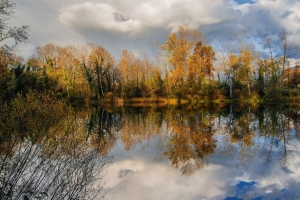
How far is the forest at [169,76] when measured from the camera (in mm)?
41125

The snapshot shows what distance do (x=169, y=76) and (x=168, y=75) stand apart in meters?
1.25

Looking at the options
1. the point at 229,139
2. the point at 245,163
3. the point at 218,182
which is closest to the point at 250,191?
the point at 218,182

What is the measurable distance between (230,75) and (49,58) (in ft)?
111

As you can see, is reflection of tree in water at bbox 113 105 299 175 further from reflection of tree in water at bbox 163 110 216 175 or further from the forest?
the forest

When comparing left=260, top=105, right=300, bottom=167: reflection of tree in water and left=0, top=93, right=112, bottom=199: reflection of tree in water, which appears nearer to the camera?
left=0, top=93, right=112, bottom=199: reflection of tree in water

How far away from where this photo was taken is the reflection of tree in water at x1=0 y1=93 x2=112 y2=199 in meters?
6.43

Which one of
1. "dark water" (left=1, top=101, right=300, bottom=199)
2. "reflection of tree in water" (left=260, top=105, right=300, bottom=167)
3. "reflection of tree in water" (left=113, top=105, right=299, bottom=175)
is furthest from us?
"reflection of tree in water" (left=260, top=105, right=300, bottom=167)

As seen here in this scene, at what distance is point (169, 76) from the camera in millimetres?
44906

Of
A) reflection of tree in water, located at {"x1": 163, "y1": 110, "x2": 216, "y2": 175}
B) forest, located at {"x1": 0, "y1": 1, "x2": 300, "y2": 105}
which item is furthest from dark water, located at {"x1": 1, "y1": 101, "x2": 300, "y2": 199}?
forest, located at {"x1": 0, "y1": 1, "x2": 300, "y2": 105}

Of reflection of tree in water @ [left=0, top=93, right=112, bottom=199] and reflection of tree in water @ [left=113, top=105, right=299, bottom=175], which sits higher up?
reflection of tree in water @ [left=0, top=93, right=112, bottom=199]

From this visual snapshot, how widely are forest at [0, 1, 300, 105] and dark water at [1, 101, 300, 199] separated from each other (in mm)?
26627

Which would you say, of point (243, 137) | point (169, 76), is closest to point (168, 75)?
point (169, 76)

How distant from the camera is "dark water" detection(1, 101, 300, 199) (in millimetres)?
7248

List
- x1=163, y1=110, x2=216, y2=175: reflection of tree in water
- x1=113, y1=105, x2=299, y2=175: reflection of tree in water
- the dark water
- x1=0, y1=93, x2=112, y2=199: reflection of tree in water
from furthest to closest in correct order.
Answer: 1. x1=113, y1=105, x2=299, y2=175: reflection of tree in water
2. x1=163, y1=110, x2=216, y2=175: reflection of tree in water
3. the dark water
4. x1=0, y1=93, x2=112, y2=199: reflection of tree in water
